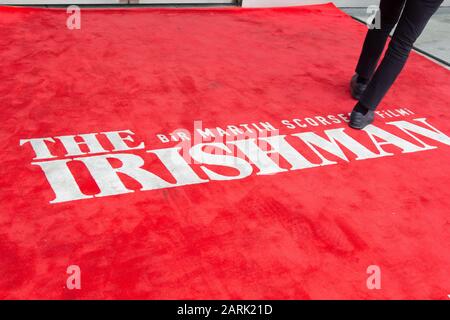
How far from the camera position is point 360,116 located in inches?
93.7

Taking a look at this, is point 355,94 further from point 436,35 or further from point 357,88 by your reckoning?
point 436,35

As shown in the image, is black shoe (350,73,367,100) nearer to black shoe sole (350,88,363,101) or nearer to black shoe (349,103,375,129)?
black shoe sole (350,88,363,101)

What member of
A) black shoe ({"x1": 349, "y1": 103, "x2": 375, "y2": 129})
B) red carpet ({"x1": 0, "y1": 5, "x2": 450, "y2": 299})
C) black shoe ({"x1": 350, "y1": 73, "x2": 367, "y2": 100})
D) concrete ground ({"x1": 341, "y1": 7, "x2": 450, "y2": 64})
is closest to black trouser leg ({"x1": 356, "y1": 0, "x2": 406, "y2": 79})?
black shoe ({"x1": 350, "y1": 73, "x2": 367, "y2": 100})

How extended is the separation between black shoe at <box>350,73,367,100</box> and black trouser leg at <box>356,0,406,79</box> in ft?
0.14

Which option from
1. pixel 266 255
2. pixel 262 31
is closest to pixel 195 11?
pixel 262 31

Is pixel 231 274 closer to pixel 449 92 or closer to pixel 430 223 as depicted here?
pixel 430 223

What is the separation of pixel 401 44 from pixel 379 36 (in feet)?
1.06

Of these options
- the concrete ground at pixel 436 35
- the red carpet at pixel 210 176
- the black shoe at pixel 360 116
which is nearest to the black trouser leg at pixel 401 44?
the black shoe at pixel 360 116

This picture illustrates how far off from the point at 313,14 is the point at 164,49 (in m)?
1.67

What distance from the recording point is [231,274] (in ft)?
4.90

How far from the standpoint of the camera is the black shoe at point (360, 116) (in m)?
2.38

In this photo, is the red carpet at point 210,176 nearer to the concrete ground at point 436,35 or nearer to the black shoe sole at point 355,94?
the black shoe sole at point 355,94

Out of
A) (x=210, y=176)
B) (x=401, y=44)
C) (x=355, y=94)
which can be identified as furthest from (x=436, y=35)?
Answer: (x=210, y=176)
